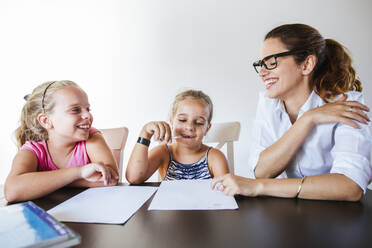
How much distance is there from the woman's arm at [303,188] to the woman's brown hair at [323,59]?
40 cm

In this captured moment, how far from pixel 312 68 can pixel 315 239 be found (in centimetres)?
73

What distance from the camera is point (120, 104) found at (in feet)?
6.90

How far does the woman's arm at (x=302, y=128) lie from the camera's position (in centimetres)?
64

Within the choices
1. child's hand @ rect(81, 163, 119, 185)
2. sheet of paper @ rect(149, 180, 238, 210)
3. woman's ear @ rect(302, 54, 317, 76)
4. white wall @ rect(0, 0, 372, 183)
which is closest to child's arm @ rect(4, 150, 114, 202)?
child's hand @ rect(81, 163, 119, 185)

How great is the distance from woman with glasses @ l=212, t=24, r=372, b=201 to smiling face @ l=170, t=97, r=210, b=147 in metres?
0.28

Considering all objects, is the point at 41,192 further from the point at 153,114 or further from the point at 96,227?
the point at 153,114

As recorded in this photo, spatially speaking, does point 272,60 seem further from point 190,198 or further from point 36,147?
point 36,147

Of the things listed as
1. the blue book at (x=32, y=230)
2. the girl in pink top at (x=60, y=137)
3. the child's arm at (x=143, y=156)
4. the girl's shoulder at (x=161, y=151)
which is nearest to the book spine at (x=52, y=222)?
the blue book at (x=32, y=230)

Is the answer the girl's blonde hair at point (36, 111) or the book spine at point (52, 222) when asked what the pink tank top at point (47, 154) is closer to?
the girl's blonde hair at point (36, 111)

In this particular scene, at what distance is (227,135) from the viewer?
1.31 metres

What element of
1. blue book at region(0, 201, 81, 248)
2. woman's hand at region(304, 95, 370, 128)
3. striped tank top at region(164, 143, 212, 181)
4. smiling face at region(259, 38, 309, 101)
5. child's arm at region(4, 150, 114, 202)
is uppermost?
smiling face at region(259, 38, 309, 101)

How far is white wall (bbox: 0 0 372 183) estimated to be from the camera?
195 cm

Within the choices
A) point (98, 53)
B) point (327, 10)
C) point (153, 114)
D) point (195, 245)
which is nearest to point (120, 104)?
point (153, 114)

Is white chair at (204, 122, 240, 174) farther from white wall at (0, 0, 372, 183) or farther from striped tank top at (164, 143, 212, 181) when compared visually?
white wall at (0, 0, 372, 183)
